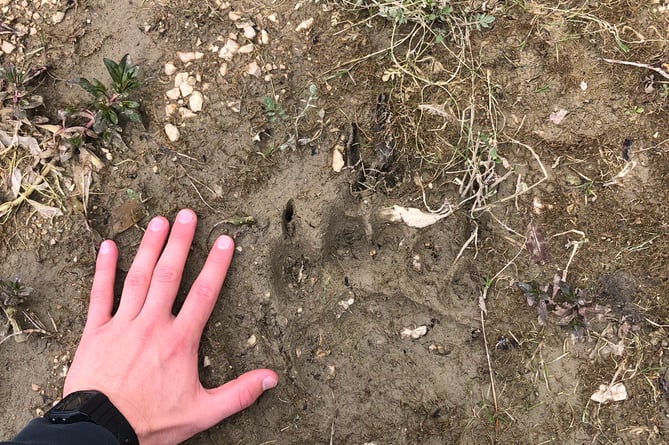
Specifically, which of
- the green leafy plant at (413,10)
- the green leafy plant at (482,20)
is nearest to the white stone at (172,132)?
the green leafy plant at (413,10)

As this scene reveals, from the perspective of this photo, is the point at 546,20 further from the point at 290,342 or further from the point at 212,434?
the point at 212,434

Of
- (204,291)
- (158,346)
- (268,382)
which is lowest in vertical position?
(268,382)

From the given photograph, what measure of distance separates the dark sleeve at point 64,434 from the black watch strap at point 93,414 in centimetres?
3

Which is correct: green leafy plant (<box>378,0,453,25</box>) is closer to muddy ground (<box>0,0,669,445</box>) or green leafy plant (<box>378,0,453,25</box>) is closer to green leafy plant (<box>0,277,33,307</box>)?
muddy ground (<box>0,0,669,445</box>)

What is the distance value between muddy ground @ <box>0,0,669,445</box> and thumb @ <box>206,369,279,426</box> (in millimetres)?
89

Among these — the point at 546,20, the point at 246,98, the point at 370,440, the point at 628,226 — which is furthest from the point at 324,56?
the point at 370,440

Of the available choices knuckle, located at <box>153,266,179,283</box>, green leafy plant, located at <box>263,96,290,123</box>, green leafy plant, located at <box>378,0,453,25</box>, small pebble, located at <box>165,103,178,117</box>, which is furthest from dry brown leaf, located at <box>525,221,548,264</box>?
small pebble, located at <box>165,103,178,117</box>

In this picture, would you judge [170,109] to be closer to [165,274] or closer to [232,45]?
[232,45]

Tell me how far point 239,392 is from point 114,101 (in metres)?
1.39

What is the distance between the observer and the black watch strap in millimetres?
→ 2152

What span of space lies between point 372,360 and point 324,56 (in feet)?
4.66

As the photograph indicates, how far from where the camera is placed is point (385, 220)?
102 inches

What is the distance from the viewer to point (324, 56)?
2.63 m

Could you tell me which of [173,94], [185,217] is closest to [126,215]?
[185,217]
